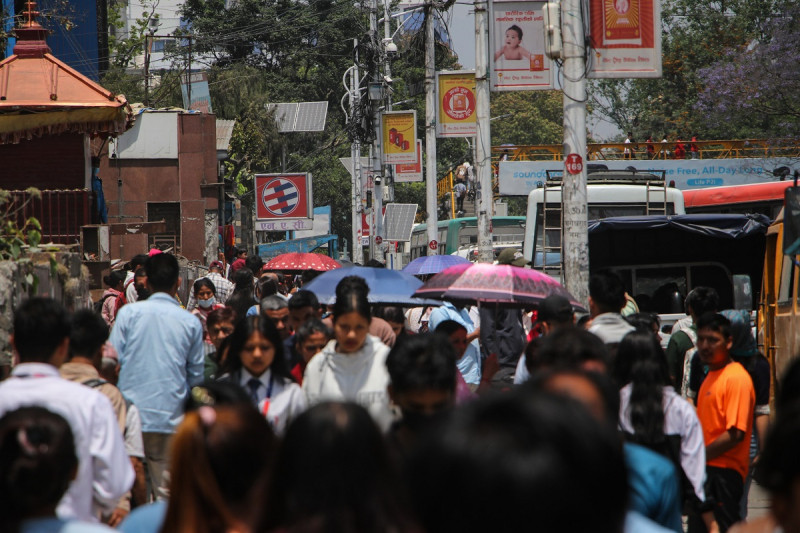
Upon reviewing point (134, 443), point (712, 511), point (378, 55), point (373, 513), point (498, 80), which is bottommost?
point (712, 511)

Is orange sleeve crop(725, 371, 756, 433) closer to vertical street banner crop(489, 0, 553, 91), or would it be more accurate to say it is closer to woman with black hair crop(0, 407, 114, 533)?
woman with black hair crop(0, 407, 114, 533)

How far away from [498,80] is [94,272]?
5644mm

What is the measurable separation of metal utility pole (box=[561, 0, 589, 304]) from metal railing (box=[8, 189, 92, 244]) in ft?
23.3

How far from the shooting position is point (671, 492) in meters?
3.59

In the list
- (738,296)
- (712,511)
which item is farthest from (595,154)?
(712,511)

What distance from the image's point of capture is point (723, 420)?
6043 mm

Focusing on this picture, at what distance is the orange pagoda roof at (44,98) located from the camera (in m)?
13.5

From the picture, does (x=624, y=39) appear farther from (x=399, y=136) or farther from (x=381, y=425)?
(x=399, y=136)

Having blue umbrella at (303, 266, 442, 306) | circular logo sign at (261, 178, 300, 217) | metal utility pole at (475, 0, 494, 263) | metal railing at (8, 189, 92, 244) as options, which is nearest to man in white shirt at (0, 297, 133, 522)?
blue umbrella at (303, 266, 442, 306)

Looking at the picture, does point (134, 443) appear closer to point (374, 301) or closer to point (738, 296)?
point (374, 301)

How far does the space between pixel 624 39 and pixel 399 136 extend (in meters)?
16.5

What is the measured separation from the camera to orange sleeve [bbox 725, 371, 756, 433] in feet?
19.6

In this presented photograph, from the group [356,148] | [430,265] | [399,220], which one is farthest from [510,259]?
[356,148]

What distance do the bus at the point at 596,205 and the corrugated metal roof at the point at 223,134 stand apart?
70.2ft
